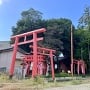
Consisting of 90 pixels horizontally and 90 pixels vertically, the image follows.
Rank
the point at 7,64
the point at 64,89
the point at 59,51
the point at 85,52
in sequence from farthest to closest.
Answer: the point at 85,52 < the point at 59,51 < the point at 7,64 < the point at 64,89

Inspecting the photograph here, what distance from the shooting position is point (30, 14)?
146 ft

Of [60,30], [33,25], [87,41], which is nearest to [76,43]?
[87,41]

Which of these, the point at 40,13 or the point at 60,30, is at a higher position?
the point at 40,13

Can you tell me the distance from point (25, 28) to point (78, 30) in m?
10.4

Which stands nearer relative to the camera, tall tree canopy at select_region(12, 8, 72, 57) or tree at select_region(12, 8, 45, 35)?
tall tree canopy at select_region(12, 8, 72, 57)

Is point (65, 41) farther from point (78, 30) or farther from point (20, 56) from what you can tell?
point (20, 56)

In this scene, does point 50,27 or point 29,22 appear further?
point 29,22

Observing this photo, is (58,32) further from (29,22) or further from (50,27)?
(29,22)

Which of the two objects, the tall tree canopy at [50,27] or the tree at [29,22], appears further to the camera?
the tree at [29,22]

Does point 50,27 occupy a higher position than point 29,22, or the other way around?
point 29,22

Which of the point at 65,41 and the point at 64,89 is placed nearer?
the point at 64,89

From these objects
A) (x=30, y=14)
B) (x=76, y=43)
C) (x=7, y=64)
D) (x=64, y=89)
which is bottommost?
(x=64, y=89)

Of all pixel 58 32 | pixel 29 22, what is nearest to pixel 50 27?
pixel 58 32

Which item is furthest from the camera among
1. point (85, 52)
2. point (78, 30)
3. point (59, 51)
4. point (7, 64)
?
point (78, 30)
